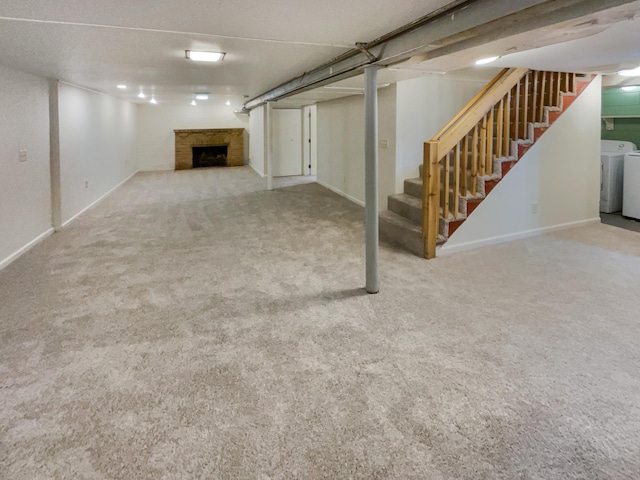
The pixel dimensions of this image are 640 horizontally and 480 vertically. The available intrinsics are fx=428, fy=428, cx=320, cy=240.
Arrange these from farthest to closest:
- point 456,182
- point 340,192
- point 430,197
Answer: point 340,192, point 456,182, point 430,197

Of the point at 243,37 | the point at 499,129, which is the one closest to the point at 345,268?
the point at 243,37

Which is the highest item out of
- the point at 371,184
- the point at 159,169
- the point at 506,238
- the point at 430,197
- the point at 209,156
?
the point at 209,156

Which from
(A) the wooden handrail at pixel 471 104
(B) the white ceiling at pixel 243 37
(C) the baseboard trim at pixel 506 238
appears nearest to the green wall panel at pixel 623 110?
(C) the baseboard trim at pixel 506 238

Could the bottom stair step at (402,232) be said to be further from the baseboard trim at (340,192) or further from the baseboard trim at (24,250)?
the baseboard trim at (24,250)

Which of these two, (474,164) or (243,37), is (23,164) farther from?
(474,164)

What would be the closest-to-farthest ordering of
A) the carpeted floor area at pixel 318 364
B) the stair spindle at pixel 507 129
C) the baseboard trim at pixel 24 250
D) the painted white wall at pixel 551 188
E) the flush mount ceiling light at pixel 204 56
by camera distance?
the carpeted floor area at pixel 318 364
the flush mount ceiling light at pixel 204 56
the baseboard trim at pixel 24 250
the stair spindle at pixel 507 129
the painted white wall at pixel 551 188

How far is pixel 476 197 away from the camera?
4.46 meters

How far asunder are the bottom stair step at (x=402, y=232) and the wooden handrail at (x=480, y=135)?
0.12 metres

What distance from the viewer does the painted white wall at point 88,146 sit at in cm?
578

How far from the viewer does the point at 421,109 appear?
5.45 m

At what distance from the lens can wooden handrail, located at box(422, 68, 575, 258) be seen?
13.6 ft

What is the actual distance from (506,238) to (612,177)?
2.71m

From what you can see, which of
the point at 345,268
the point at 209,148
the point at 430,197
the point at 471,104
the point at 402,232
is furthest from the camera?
the point at 209,148

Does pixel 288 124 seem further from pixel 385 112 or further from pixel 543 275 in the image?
pixel 543 275
